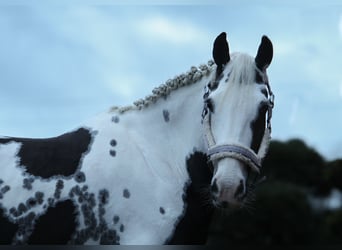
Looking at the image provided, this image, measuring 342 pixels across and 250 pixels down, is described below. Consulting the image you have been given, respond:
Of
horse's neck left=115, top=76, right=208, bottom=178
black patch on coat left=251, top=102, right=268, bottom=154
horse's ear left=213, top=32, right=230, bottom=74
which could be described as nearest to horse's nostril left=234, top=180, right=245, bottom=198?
black patch on coat left=251, top=102, right=268, bottom=154

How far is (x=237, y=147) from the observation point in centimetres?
282

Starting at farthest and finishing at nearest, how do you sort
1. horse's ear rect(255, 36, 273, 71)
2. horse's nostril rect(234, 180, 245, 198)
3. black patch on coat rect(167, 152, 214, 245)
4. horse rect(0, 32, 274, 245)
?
horse's ear rect(255, 36, 273, 71) < black patch on coat rect(167, 152, 214, 245) < horse rect(0, 32, 274, 245) < horse's nostril rect(234, 180, 245, 198)

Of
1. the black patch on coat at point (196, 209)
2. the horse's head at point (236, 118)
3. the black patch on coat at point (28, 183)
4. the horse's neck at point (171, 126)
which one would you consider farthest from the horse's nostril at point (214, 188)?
the black patch on coat at point (28, 183)

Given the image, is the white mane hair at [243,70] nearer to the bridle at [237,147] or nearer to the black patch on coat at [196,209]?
the bridle at [237,147]

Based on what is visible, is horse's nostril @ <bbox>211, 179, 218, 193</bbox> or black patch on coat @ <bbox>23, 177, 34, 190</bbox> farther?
black patch on coat @ <bbox>23, 177, 34, 190</bbox>

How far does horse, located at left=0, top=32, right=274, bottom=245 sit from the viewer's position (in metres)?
2.91

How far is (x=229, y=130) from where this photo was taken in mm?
2895

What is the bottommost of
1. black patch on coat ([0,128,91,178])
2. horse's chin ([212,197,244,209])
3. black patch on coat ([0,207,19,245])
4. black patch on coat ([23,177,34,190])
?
black patch on coat ([0,207,19,245])

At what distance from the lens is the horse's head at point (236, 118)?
278cm

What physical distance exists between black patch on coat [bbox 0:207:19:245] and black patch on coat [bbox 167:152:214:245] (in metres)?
0.92

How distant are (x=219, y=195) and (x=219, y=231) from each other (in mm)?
19248

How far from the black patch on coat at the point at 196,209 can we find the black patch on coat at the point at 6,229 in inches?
36.3

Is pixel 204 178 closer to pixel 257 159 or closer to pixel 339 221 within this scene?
pixel 257 159

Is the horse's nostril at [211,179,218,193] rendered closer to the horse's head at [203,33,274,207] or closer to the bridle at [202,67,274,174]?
the horse's head at [203,33,274,207]
